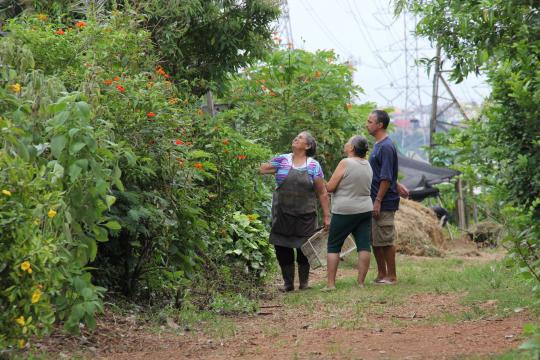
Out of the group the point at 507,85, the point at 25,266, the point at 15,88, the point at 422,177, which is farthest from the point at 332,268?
the point at 422,177

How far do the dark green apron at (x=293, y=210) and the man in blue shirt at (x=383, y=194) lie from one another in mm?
736

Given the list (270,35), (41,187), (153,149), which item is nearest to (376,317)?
(153,149)

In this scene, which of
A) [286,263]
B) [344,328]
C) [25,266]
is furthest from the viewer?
[286,263]

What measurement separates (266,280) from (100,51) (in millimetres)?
4082

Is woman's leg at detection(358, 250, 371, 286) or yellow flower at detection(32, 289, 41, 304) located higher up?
woman's leg at detection(358, 250, 371, 286)

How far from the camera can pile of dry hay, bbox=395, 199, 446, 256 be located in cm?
1625

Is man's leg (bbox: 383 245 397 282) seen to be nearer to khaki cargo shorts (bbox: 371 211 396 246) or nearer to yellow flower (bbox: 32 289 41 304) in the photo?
khaki cargo shorts (bbox: 371 211 396 246)

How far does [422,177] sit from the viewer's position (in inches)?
989

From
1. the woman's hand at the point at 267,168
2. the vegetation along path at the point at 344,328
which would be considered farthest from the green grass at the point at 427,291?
the woman's hand at the point at 267,168

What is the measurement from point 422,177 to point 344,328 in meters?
18.5

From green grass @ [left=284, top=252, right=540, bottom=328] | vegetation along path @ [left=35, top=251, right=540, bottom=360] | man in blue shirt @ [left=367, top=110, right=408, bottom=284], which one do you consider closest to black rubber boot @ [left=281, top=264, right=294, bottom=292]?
green grass @ [left=284, top=252, right=540, bottom=328]

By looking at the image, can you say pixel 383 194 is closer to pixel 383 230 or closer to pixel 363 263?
pixel 383 230

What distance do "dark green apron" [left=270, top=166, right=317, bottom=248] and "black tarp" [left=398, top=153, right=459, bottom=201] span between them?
1469 centimetres

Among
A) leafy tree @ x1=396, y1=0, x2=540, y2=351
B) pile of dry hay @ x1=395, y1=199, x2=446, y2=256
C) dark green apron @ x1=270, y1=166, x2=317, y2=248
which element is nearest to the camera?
leafy tree @ x1=396, y1=0, x2=540, y2=351
